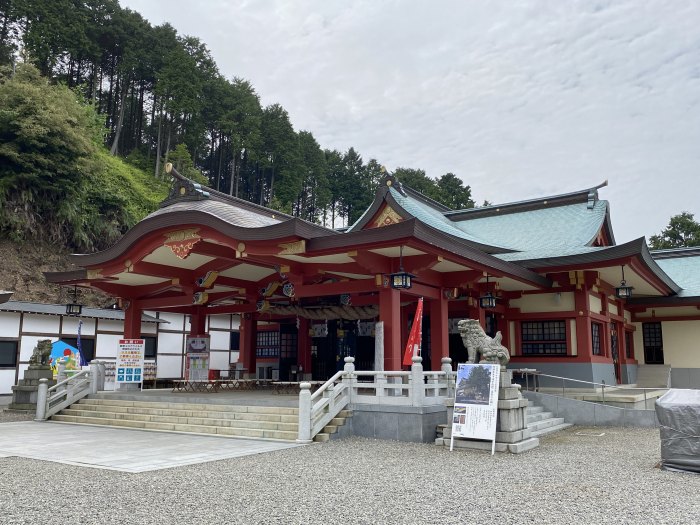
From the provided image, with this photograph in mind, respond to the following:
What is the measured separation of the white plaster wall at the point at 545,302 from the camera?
1777 centimetres

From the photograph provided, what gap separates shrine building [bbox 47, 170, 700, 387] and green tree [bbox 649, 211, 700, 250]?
69.1ft

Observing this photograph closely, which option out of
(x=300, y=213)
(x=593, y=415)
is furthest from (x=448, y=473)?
(x=300, y=213)

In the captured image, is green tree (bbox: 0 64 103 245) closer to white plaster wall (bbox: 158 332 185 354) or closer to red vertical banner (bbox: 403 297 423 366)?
white plaster wall (bbox: 158 332 185 354)

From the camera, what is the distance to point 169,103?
4331 centimetres

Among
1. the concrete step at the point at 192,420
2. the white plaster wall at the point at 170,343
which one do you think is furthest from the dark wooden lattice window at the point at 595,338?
the white plaster wall at the point at 170,343

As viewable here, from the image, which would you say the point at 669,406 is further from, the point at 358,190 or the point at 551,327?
the point at 358,190

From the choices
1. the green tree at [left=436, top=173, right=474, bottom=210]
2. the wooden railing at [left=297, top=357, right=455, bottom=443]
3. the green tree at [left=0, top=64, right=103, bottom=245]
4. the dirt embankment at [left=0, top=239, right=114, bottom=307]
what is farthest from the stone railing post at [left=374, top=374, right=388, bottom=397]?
the green tree at [left=436, top=173, right=474, bottom=210]

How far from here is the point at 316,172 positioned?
5731 cm

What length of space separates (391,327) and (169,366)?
50.8 ft

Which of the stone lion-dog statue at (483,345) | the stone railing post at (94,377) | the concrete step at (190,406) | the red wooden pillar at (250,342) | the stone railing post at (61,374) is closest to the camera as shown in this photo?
the stone lion-dog statue at (483,345)

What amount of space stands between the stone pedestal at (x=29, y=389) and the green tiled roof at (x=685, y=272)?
21.8 m

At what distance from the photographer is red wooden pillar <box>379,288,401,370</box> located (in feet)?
42.0

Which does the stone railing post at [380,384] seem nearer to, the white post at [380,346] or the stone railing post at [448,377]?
the white post at [380,346]

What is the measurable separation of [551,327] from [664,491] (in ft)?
37.1
